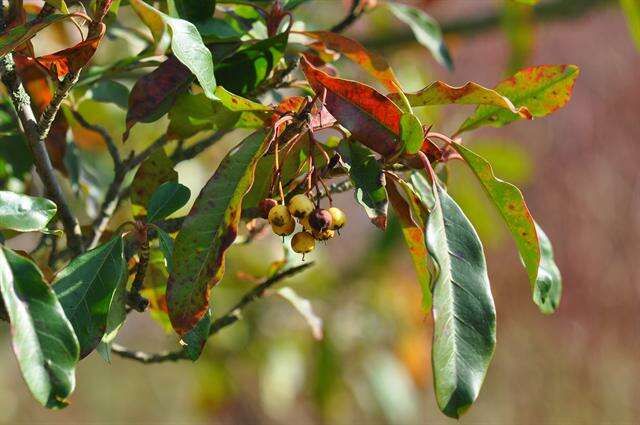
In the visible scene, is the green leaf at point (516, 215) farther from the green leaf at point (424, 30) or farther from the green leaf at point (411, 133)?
the green leaf at point (424, 30)

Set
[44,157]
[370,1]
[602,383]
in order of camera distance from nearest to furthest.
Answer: [44,157] → [370,1] → [602,383]

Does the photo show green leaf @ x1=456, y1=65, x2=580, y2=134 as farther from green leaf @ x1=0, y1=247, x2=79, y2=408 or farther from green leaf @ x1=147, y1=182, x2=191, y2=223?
green leaf @ x1=0, y1=247, x2=79, y2=408

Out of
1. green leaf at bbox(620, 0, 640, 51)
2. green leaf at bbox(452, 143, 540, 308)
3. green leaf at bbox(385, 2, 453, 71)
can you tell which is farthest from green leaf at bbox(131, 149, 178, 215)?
green leaf at bbox(620, 0, 640, 51)

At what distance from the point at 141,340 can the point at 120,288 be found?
4.12m

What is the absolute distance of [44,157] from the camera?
759 mm

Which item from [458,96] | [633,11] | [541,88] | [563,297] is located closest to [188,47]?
[458,96]

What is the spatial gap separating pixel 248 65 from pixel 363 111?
0.17 meters

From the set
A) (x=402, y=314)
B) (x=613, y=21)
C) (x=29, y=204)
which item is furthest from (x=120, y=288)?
(x=613, y=21)

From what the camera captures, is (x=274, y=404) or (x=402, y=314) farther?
(x=402, y=314)

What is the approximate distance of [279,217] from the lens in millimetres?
667

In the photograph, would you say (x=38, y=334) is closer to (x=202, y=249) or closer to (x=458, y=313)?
(x=202, y=249)

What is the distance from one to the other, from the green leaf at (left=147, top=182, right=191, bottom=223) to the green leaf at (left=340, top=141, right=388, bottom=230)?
14cm

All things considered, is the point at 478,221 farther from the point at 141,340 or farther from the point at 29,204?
the point at 141,340

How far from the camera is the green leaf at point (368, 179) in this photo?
→ 683 mm
